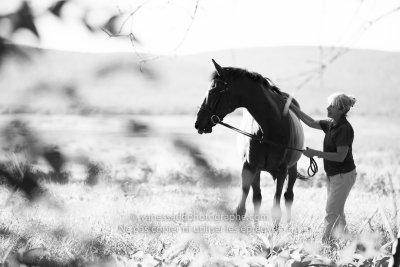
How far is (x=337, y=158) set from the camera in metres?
3.20

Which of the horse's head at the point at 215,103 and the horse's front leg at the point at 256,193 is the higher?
the horse's head at the point at 215,103

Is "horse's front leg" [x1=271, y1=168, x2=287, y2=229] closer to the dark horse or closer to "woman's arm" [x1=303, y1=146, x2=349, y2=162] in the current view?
the dark horse

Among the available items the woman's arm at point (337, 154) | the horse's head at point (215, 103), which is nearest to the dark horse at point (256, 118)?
the horse's head at point (215, 103)

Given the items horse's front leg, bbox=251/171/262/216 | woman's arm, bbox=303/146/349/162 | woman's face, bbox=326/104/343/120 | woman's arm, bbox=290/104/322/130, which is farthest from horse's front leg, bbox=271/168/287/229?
woman's face, bbox=326/104/343/120

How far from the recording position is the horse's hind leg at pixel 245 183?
4215mm

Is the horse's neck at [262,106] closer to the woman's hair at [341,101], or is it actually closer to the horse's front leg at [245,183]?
the horse's front leg at [245,183]

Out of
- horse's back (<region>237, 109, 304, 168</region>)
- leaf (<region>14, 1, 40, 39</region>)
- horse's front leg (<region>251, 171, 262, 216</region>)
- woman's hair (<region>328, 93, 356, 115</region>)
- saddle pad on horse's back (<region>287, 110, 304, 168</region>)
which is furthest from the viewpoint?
horse's front leg (<region>251, 171, 262, 216</region>)

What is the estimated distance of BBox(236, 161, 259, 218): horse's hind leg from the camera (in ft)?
13.8

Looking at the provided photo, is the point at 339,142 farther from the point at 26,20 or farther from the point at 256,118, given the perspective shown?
the point at 26,20

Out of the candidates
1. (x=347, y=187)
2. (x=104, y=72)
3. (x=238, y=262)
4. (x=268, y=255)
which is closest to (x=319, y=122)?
(x=347, y=187)

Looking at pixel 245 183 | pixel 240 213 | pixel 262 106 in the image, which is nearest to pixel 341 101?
pixel 262 106

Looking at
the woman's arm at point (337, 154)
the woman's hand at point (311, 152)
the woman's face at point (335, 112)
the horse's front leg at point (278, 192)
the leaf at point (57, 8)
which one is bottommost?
the horse's front leg at point (278, 192)

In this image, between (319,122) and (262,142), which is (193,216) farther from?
(319,122)

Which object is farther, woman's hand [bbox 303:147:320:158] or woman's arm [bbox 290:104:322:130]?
woman's arm [bbox 290:104:322:130]
